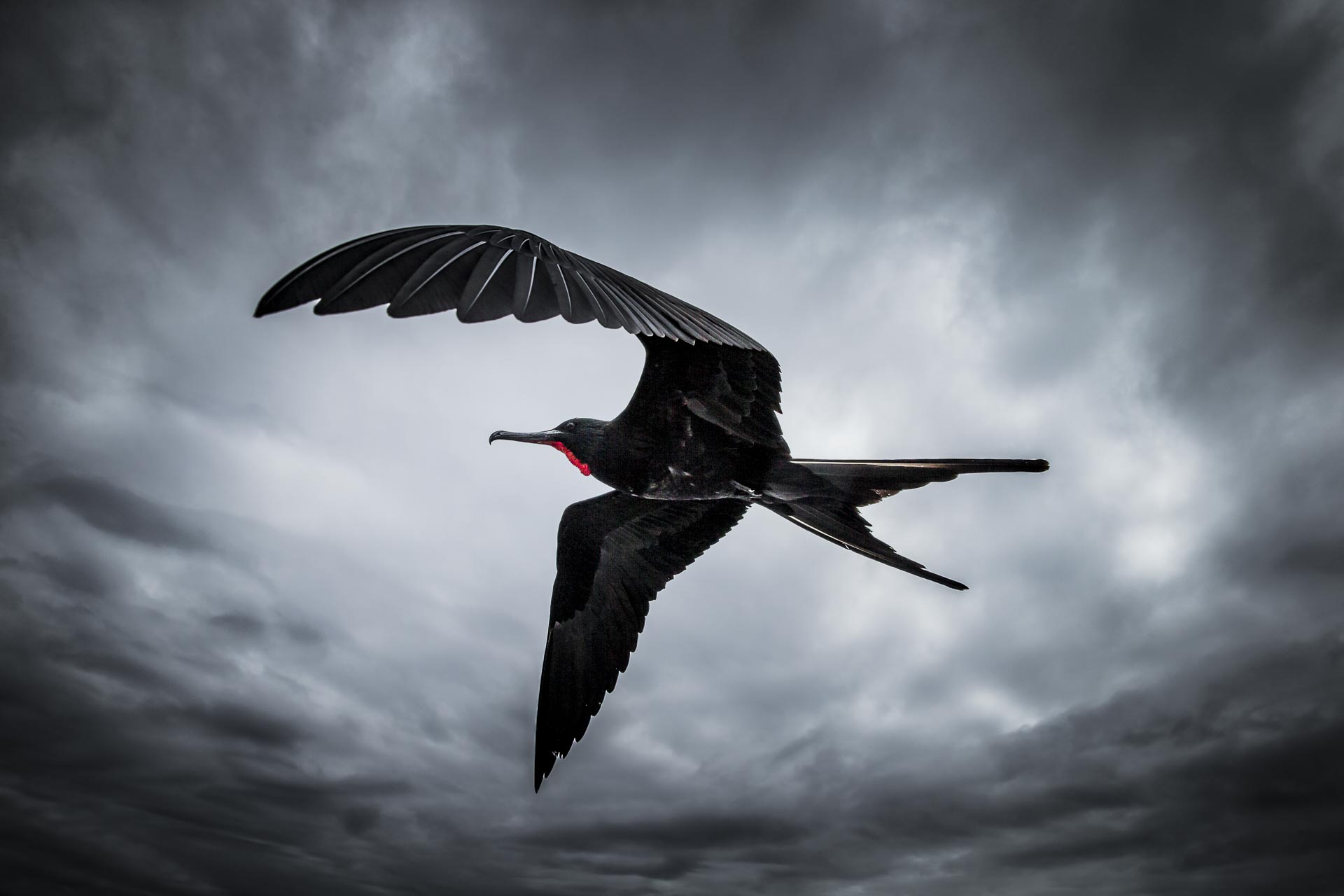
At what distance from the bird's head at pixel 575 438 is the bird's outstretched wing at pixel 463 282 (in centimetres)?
171

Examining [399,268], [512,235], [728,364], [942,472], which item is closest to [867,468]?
[942,472]

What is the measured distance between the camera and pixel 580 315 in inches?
81.3

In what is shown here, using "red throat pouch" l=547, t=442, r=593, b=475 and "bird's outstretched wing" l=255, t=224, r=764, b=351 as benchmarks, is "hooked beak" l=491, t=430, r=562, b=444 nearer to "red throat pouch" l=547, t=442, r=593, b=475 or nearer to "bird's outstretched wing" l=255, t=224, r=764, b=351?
"red throat pouch" l=547, t=442, r=593, b=475

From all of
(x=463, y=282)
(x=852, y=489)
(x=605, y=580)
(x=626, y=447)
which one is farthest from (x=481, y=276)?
(x=605, y=580)

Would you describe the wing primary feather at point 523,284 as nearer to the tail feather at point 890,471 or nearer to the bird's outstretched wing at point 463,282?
the bird's outstretched wing at point 463,282

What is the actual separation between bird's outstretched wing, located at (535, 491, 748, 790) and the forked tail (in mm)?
911

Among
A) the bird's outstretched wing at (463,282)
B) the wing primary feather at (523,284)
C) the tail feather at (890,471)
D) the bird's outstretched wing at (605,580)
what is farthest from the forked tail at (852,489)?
the wing primary feather at (523,284)

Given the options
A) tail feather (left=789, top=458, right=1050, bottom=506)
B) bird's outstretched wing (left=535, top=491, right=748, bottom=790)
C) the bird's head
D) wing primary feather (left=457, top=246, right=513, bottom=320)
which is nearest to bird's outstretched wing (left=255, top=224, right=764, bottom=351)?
wing primary feather (left=457, top=246, right=513, bottom=320)

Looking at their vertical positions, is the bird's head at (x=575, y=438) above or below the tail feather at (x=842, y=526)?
above

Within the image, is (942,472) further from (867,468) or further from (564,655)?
(564,655)

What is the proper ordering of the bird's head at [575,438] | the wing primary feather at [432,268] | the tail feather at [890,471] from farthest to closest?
the bird's head at [575,438] → the tail feather at [890,471] → the wing primary feather at [432,268]

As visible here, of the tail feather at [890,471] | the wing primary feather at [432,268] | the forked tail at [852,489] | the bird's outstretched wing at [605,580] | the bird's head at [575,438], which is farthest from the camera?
the bird's outstretched wing at [605,580]

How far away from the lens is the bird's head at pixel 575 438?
4.14m

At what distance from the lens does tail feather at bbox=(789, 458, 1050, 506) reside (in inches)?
126
